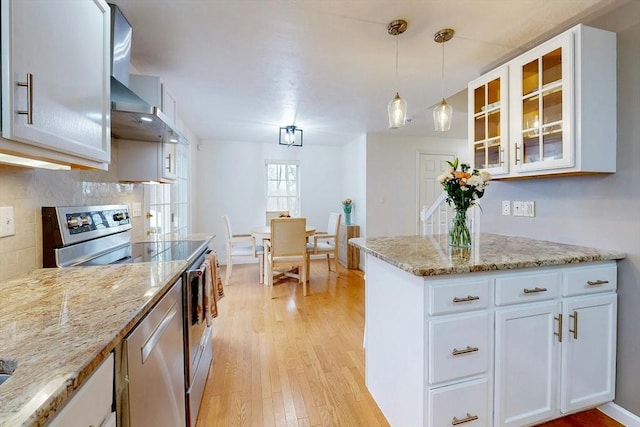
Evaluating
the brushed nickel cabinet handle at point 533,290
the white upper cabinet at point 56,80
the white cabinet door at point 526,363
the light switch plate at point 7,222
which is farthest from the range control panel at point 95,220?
the brushed nickel cabinet handle at point 533,290

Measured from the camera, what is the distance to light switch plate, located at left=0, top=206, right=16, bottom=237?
1.06 metres

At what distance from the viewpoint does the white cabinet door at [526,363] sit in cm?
134

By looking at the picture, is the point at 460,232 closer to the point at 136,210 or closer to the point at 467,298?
the point at 467,298

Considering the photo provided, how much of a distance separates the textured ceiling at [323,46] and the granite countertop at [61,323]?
1477 millimetres

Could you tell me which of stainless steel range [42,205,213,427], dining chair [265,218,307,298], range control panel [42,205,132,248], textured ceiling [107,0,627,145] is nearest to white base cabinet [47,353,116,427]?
stainless steel range [42,205,213,427]

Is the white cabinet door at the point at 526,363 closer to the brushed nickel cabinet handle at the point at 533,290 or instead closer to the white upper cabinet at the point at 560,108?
the brushed nickel cabinet handle at the point at 533,290

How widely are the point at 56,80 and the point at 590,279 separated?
2523mm

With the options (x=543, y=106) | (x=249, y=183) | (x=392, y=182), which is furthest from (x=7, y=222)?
(x=392, y=182)

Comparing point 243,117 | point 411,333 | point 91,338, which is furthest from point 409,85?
point 91,338

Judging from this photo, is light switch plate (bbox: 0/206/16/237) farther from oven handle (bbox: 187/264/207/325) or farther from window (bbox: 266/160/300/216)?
window (bbox: 266/160/300/216)

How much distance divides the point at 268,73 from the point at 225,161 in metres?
3.04

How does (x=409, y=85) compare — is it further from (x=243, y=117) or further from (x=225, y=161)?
(x=225, y=161)

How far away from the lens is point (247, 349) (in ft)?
7.56

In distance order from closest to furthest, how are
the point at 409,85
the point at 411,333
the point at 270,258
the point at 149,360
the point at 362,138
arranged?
the point at 149,360 < the point at 411,333 < the point at 409,85 < the point at 270,258 < the point at 362,138
